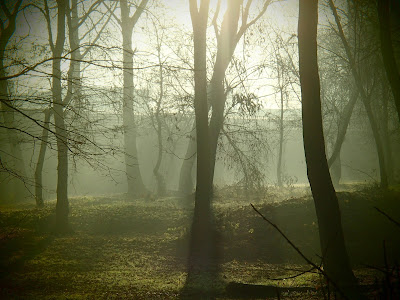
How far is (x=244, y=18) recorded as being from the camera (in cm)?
1105

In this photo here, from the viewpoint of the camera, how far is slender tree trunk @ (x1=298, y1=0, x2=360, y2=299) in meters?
5.07

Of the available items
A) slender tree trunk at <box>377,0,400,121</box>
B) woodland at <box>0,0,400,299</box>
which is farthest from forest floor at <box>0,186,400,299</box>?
slender tree trunk at <box>377,0,400,121</box>

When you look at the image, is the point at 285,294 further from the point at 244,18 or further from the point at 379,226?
the point at 244,18

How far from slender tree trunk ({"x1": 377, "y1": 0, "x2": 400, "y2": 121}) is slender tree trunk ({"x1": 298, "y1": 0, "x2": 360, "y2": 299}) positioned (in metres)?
2.46

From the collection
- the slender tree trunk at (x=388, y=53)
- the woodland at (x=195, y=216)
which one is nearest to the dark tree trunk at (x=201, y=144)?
the woodland at (x=195, y=216)

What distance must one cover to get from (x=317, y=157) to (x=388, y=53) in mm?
3424

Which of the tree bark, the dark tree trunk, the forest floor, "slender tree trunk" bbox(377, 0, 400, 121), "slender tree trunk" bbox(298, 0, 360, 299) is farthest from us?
the tree bark

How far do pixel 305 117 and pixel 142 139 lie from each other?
29.5m

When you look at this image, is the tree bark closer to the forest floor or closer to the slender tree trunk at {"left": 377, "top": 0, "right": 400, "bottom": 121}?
the forest floor

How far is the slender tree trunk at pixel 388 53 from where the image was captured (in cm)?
654

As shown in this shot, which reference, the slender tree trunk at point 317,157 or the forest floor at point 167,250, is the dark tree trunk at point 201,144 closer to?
the forest floor at point 167,250

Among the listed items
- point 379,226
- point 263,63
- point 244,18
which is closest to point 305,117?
point 379,226

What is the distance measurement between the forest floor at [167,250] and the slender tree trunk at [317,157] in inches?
20.3

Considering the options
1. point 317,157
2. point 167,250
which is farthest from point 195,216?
point 317,157
